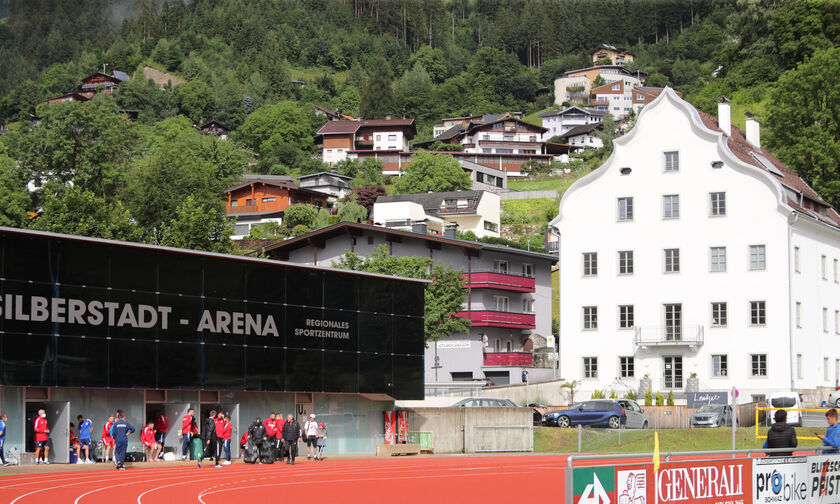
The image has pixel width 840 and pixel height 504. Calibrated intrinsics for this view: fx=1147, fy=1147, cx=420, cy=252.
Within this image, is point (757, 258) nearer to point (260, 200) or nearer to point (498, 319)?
point (498, 319)

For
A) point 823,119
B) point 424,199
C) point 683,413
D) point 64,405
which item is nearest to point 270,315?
point 64,405

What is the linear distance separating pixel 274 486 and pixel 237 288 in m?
12.5

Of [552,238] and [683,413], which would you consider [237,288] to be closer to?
[683,413]

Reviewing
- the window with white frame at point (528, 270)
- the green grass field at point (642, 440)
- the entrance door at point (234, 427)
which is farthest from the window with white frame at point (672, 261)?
the entrance door at point (234, 427)

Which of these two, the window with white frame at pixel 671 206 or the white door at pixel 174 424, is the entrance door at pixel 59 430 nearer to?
the white door at pixel 174 424

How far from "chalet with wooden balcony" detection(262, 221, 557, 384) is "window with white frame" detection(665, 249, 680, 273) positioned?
16.6 m

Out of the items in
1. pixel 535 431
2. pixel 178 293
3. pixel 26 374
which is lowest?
pixel 535 431

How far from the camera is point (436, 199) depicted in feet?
441

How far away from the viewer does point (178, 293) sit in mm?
39000

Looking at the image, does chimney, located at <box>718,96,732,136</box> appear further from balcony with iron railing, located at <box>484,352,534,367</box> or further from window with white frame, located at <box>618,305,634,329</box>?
balcony with iron railing, located at <box>484,352,534,367</box>

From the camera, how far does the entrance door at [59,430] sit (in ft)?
117

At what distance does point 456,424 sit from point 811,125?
4801 cm

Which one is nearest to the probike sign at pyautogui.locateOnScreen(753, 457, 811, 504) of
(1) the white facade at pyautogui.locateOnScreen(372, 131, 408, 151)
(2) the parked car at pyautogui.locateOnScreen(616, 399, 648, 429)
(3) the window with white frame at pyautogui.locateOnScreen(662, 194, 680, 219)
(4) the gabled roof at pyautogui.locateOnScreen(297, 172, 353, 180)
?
(2) the parked car at pyautogui.locateOnScreen(616, 399, 648, 429)

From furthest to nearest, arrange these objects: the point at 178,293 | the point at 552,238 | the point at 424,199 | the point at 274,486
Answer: the point at 424,199 → the point at 552,238 → the point at 178,293 → the point at 274,486
